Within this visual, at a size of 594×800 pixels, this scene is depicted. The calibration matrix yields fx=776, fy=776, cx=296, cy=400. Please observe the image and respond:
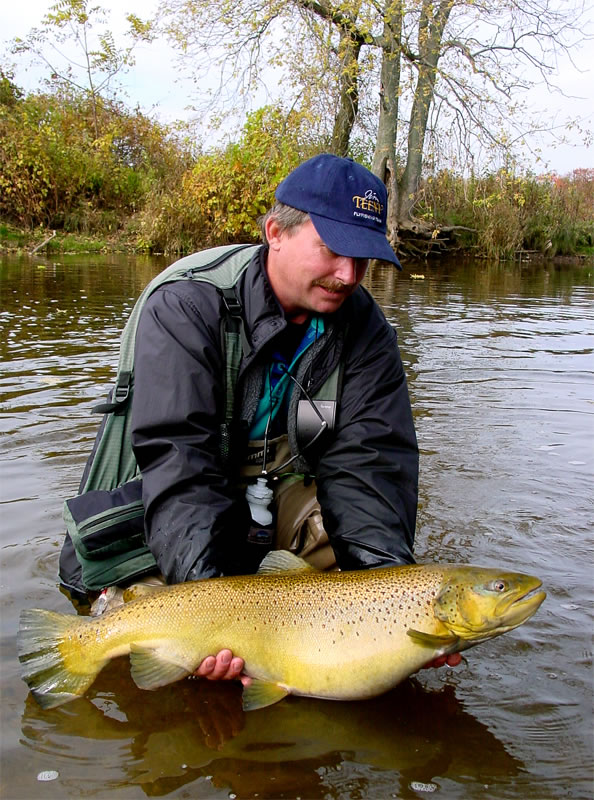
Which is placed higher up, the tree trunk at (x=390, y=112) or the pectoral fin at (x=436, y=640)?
the tree trunk at (x=390, y=112)

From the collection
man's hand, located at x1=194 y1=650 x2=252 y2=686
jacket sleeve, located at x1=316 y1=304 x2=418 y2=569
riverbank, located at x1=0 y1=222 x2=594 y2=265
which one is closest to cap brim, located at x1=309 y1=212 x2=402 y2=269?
jacket sleeve, located at x1=316 y1=304 x2=418 y2=569

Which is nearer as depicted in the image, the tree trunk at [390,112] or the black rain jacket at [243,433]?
the black rain jacket at [243,433]

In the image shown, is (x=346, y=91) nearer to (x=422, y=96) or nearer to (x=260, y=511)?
(x=422, y=96)

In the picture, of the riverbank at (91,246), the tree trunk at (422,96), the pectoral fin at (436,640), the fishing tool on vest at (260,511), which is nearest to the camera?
the pectoral fin at (436,640)

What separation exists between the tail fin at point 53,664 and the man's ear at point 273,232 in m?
1.70

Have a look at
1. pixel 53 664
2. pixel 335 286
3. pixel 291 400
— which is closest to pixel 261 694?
pixel 53 664

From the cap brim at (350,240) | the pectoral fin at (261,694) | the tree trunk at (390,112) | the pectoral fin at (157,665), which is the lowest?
the pectoral fin at (261,694)

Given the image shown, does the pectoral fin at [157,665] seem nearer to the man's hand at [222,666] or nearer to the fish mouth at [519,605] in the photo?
the man's hand at [222,666]

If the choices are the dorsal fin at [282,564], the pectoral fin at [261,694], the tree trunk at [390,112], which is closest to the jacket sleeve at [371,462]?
the dorsal fin at [282,564]

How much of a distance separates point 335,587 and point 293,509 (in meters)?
0.97

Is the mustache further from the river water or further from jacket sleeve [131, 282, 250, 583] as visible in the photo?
the river water

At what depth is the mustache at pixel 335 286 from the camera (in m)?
3.16

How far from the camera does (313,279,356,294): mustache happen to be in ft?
10.4

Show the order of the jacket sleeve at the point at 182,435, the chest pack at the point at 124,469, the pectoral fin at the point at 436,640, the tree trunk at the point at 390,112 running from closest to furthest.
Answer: the pectoral fin at the point at 436,640 < the jacket sleeve at the point at 182,435 < the chest pack at the point at 124,469 < the tree trunk at the point at 390,112
